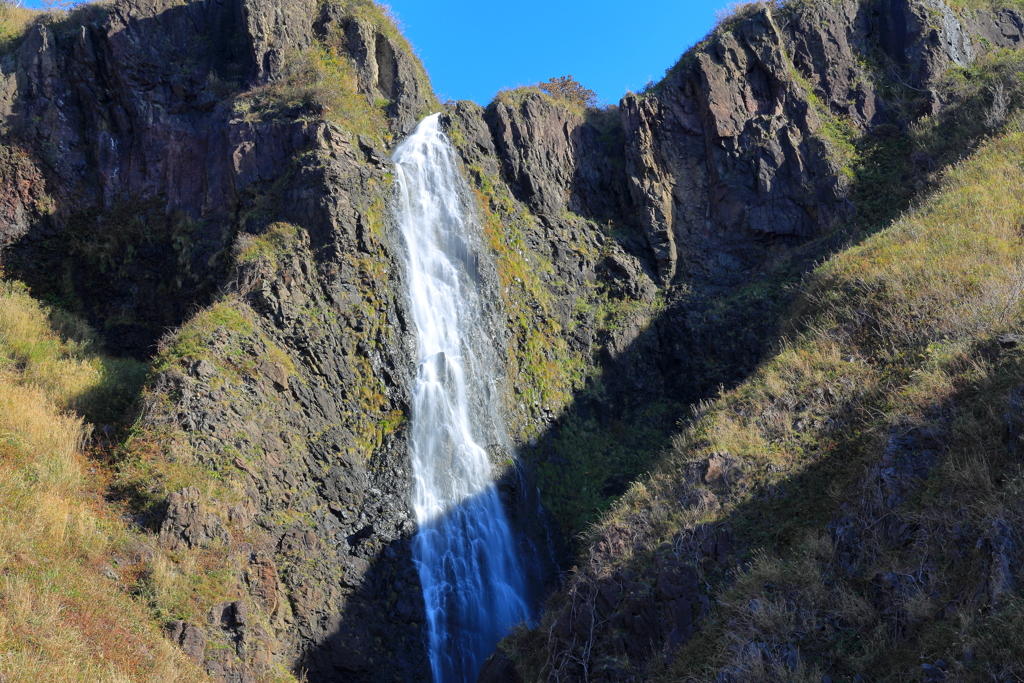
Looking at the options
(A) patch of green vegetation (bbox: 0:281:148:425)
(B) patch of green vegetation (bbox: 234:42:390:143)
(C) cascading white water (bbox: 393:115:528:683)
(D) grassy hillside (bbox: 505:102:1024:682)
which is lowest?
(D) grassy hillside (bbox: 505:102:1024:682)

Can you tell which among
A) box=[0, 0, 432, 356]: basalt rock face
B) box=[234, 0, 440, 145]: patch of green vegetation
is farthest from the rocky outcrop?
box=[0, 0, 432, 356]: basalt rock face

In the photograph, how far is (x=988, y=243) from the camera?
609 inches

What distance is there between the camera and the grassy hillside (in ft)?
26.7

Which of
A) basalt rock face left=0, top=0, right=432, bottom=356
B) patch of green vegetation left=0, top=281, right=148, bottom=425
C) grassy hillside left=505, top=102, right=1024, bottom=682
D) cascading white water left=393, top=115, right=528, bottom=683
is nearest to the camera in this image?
grassy hillside left=505, top=102, right=1024, bottom=682

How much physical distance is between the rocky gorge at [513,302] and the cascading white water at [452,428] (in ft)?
2.04

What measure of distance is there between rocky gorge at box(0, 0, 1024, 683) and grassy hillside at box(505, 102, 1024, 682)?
2.9 inches

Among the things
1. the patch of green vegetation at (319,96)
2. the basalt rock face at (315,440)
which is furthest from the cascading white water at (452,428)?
the patch of green vegetation at (319,96)

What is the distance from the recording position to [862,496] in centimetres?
1035

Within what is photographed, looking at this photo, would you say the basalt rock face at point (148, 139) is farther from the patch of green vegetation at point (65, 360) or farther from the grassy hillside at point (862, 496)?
the grassy hillside at point (862, 496)

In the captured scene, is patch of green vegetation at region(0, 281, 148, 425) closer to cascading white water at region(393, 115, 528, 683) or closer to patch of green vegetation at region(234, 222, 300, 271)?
patch of green vegetation at region(234, 222, 300, 271)

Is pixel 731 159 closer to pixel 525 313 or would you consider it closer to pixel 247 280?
pixel 525 313

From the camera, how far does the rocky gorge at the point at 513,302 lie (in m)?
11.2

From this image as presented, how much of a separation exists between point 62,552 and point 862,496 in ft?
40.6

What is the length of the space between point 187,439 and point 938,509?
13017 millimetres
